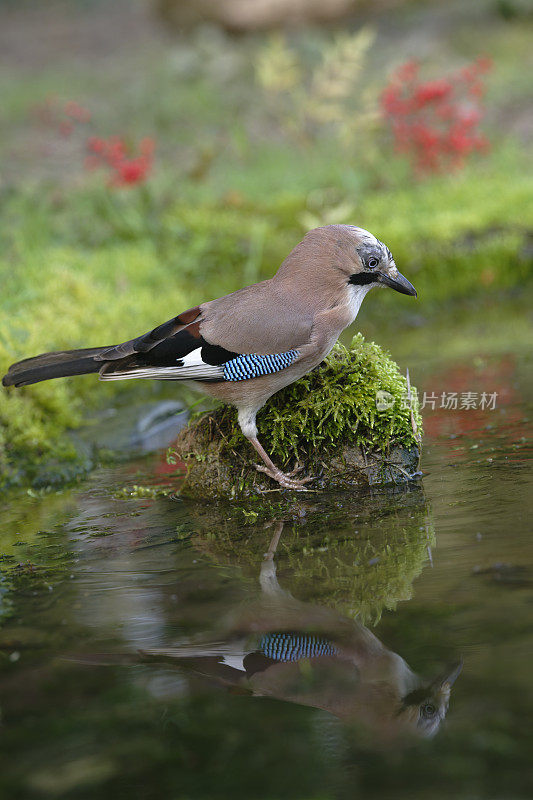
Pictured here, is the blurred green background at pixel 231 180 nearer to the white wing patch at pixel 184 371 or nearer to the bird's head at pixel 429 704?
the white wing patch at pixel 184 371

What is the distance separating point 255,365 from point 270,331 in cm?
17

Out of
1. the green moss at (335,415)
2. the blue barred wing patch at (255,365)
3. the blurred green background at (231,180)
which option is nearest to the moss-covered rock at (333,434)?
the green moss at (335,415)

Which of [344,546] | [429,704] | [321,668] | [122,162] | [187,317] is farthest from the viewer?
[122,162]

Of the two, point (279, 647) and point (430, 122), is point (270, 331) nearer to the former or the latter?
point (279, 647)

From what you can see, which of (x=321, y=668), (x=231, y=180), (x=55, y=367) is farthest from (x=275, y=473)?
(x=231, y=180)

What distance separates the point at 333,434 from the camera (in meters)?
4.51

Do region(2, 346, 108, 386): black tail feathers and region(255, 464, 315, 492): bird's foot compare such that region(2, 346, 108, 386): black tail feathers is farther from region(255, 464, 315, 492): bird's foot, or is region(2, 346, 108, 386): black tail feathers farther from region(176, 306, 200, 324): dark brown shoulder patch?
region(255, 464, 315, 492): bird's foot

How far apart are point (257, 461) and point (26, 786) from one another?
2420mm

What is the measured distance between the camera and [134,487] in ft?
16.0

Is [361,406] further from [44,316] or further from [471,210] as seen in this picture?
[471,210]

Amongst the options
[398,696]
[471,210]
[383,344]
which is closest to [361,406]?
[398,696]

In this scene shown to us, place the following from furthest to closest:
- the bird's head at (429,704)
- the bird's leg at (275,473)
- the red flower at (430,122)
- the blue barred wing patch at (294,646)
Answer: the red flower at (430,122) → the bird's leg at (275,473) → the blue barred wing patch at (294,646) → the bird's head at (429,704)

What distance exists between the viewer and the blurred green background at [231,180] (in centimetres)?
765

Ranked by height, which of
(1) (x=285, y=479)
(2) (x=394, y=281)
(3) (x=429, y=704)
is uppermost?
(2) (x=394, y=281)
